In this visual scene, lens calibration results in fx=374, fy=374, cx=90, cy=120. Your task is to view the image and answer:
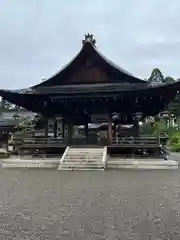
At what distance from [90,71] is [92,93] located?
1978 millimetres

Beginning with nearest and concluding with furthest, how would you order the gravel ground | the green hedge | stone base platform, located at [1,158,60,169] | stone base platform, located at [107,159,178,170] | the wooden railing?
the gravel ground → stone base platform, located at [107,159,178,170] → stone base platform, located at [1,158,60,169] → the wooden railing → the green hedge

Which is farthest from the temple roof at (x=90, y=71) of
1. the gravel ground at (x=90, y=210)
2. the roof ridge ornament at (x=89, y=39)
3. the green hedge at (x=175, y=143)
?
the green hedge at (x=175, y=143)

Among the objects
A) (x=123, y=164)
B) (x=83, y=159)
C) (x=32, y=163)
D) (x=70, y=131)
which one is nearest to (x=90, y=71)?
(x=70, y=131)

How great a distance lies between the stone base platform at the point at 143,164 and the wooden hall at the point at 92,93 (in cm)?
242

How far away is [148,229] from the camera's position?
6.74 meters

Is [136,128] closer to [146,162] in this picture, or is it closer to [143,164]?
[146,162]

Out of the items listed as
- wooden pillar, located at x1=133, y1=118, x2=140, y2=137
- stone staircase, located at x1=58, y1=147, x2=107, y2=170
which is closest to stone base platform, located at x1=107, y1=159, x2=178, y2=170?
stone staircase, located at x1=58, y1=147, x2=107, y2=170

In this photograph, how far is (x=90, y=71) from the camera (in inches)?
926

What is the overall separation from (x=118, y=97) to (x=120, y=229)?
1616cm

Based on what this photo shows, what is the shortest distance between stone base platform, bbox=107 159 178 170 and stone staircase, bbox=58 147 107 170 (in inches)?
29.0

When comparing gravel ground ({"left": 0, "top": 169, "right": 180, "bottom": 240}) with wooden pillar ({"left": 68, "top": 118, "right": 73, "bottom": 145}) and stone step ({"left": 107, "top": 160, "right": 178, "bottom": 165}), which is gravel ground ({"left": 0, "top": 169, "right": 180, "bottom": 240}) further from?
wooden pillar ({"left": 68, "top": 118, "right": 73, "bottom": 145})

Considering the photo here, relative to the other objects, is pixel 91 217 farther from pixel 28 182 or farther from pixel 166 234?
pixel 28 182

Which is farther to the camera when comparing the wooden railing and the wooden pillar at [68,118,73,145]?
the wooden pillar at [68,118,73,145]

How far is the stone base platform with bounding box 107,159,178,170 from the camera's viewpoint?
808 inches
